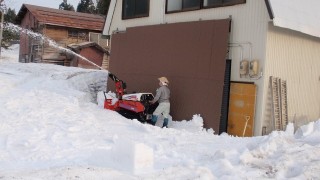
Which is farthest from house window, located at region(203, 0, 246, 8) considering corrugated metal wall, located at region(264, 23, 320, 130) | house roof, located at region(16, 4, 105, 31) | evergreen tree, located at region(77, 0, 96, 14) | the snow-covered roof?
evergreen tree, located at region(77, 0, 96, 14)

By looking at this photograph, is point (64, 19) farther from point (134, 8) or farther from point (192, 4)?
point (192, 4)

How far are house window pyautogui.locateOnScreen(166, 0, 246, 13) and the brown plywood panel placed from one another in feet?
2.05

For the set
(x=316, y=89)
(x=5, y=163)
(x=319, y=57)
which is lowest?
(x=5, y=163)

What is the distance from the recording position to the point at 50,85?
18031 millimetres

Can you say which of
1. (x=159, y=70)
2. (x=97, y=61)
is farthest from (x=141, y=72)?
(x=97, y=61)

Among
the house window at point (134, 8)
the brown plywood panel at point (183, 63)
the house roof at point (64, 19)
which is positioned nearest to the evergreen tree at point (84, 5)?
the house roof at point (64, 19)

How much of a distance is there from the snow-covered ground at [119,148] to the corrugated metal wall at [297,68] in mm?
2275

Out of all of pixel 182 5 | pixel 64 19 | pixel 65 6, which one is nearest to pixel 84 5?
pixel 65 6

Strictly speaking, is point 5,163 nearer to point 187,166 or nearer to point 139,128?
point 187,166

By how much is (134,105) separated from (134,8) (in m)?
5.32

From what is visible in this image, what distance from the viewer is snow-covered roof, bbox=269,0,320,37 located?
12062mm

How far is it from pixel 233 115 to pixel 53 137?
5720 mm

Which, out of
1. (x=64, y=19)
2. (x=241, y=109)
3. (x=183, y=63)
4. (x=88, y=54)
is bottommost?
(x=241, y=109)

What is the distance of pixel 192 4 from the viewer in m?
14.4
